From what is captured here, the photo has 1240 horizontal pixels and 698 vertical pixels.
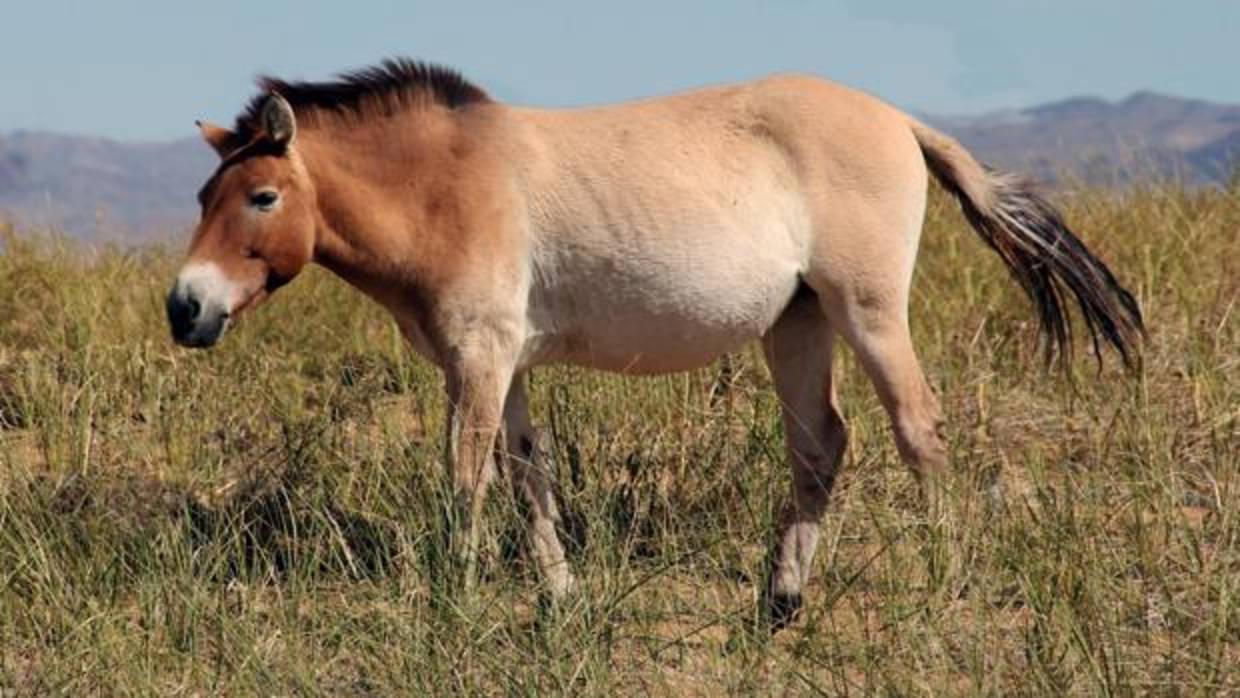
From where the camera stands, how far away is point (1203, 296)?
1033cm

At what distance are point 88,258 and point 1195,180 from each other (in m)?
6.45

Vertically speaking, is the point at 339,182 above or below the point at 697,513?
above

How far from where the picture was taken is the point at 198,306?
6.62 metres

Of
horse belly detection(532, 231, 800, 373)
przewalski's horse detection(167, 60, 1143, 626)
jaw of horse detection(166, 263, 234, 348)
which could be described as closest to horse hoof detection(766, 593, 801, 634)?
przewalski's horse detection(167, 60, 1143, 626)

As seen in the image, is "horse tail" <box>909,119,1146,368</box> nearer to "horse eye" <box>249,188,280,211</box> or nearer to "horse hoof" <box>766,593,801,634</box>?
"horse hoof" <box>766,593,801,634</box>

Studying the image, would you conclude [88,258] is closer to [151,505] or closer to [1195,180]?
[151,505]

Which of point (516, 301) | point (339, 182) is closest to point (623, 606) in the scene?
point (516, 301)

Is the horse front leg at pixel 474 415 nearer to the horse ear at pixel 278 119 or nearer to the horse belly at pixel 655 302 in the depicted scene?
the horse belly at pixel 655 302

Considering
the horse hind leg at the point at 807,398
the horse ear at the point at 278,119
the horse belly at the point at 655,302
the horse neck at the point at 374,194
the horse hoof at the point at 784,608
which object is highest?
the horse ear at the point at 278,119

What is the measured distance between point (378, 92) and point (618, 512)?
5.55 feet

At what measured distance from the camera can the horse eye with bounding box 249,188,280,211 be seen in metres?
6.74

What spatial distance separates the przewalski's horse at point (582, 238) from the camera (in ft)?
22.1

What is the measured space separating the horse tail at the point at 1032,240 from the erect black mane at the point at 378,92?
165 centimetres

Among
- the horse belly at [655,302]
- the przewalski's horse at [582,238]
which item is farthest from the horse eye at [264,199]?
the horse belly at [655,302]
